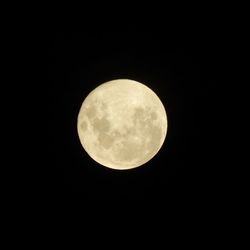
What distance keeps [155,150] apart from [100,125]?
76 centimetres

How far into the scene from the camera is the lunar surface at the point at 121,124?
5328 millimetres

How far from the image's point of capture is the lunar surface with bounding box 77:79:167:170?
5.33 meters

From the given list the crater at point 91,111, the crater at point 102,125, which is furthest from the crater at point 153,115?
the crater at point 91,111

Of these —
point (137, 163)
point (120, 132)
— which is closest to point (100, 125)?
point (120, 132)

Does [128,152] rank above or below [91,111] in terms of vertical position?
below

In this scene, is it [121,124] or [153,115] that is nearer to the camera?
[121,124]

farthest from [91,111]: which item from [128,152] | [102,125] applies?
[128,152]

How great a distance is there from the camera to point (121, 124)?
5312mm

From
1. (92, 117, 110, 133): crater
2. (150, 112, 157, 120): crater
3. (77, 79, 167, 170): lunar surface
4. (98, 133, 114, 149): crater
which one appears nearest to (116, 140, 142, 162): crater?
(77, 79, 167, 170): lunar surface

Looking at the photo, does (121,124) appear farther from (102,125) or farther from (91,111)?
(91,111)

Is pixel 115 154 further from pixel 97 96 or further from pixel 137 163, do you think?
pixel 97 96

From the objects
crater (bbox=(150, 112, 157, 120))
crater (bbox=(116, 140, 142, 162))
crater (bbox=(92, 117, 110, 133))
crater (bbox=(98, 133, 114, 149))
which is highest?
crater (bbox=(150, 112, 157, 120))

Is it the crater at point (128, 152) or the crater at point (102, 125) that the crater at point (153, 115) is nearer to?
the crater at point (128, 152)

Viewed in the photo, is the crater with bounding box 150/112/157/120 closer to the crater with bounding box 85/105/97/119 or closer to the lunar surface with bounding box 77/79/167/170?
the lunar surface with bounding box 77/79/167/170
